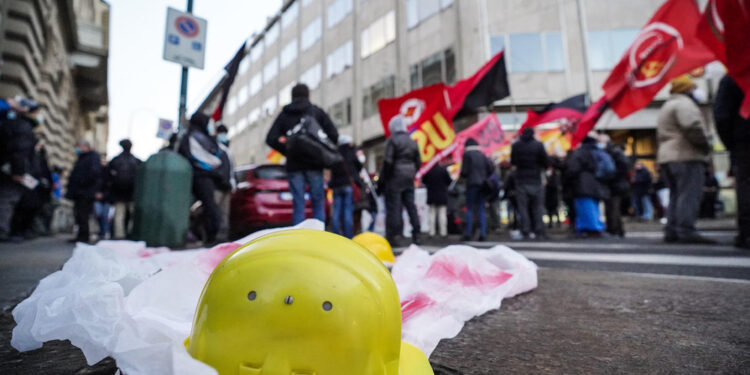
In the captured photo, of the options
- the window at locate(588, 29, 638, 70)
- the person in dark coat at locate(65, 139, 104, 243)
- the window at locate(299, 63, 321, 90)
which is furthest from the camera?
the window at locate(299, 63, 321, 90)

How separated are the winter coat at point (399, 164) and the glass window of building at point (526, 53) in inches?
550

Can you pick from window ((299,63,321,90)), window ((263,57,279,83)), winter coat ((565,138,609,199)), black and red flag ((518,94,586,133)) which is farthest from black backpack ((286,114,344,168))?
window ((263,57,279,83))

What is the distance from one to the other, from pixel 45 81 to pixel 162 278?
14.4 meters

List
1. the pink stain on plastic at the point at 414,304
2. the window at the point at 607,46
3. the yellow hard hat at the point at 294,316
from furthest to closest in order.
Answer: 1. the window at the point at 607,46
2. the pink stain on plastic at the point at 414,304
3. the yellow hard hat at the point at 294,316

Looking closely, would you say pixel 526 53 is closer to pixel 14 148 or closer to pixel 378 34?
pixel 378 34

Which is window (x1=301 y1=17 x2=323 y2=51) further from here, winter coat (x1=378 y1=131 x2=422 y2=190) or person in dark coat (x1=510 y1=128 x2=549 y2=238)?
winter coat (x1=378 y1=131 x2=422 y2=190)

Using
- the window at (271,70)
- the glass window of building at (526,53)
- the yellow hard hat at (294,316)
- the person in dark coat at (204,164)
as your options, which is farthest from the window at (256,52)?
the yellow hard hat at (294,316)

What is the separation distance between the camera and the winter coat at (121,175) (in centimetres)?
775

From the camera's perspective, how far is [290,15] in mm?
34625

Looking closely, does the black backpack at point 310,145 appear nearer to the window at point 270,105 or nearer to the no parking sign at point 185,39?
the no parking sign at point 185,39

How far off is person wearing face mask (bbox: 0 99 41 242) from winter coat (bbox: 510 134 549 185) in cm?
773

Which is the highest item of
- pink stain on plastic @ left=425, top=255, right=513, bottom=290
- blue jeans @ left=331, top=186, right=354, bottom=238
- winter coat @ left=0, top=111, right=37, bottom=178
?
winter coat @ left=0, top=111, right=37, bottom=178

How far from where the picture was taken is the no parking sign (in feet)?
18.8

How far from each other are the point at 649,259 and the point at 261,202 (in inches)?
210
